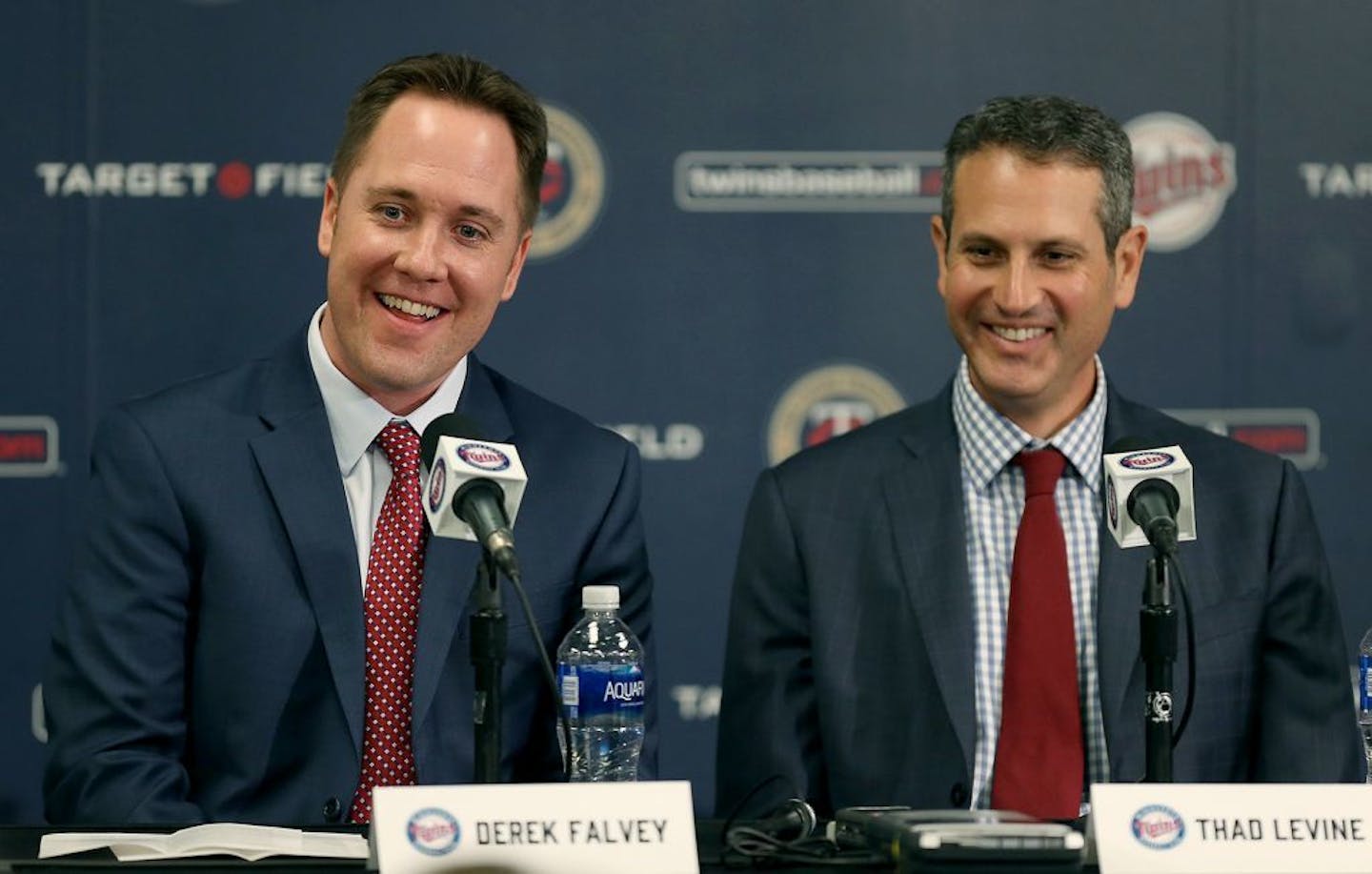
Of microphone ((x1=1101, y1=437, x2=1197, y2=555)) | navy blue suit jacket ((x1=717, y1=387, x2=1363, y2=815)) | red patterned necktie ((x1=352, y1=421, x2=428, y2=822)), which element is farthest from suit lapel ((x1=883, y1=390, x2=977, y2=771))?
red patterned necktie ((x1=352, y1=421, x2=428, y2=822))

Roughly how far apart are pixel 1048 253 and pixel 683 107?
135 centimetres

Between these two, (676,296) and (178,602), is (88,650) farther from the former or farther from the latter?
(676,296)

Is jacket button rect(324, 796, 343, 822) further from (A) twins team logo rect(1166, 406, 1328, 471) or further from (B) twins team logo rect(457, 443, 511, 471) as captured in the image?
(A) twins team logo rect(1166, 406, 1328, 471)

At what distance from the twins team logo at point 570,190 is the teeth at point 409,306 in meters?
1.31

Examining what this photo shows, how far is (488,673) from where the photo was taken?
2051mm

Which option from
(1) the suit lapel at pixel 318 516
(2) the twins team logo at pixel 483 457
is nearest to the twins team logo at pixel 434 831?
(2) the twins team logo at pixel 483 457

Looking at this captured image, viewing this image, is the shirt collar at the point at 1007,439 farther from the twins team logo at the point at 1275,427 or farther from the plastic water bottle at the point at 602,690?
the twins team logo at the point at 1275,427

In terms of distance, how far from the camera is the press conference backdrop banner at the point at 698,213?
162 inches

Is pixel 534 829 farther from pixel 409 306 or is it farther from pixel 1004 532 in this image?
pixel 1004 532

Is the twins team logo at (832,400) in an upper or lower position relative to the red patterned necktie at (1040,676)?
upper

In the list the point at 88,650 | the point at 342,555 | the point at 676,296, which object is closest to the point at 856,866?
the point at 342,555

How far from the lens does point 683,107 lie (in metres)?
4.14

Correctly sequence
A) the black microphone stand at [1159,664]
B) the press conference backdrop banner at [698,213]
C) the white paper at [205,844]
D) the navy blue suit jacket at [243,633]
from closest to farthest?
the white paper at [205,844] → the black microphone stand at [1159,664] → the navy blue suit jacket at [243,633] → the press conference backdrop banner at [698,213]

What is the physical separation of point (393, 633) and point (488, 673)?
0.70 m
